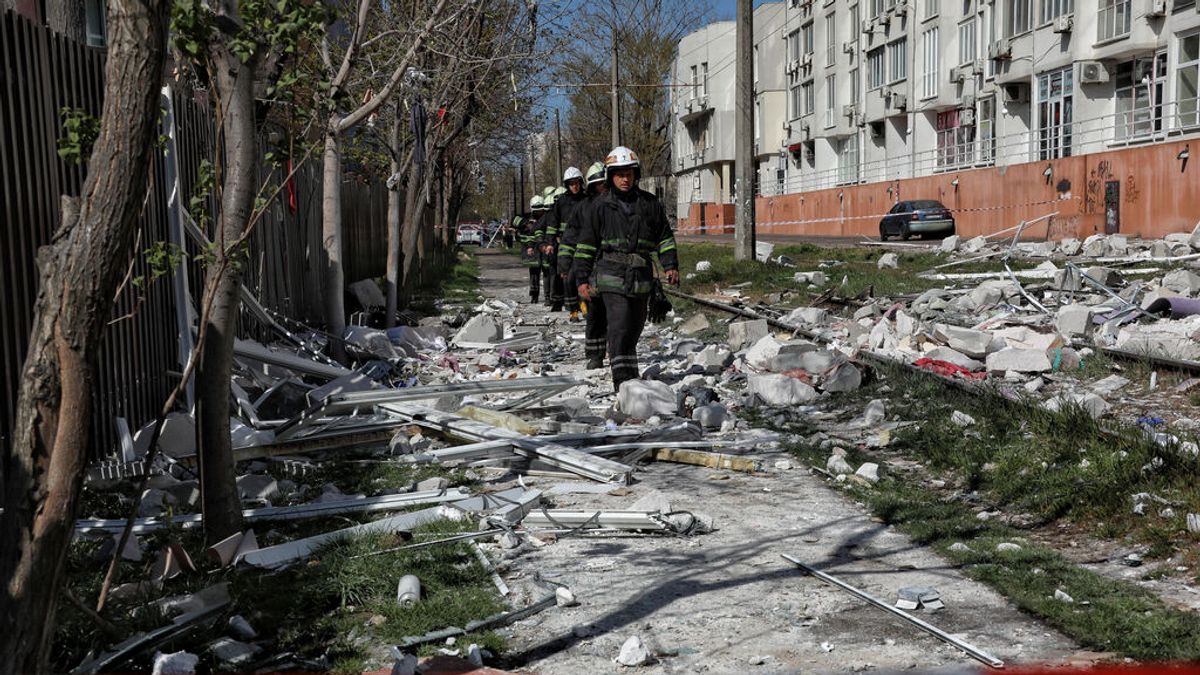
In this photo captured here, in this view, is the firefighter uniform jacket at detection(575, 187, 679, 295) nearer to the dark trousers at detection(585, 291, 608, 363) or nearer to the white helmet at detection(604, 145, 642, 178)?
the white helmet at detection(604, 145, 642, 178)

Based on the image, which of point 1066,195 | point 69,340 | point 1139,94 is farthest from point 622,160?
point 1139,94

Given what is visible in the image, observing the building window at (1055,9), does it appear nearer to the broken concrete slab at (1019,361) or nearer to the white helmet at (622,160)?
the broken concrete slab at (1019,361)

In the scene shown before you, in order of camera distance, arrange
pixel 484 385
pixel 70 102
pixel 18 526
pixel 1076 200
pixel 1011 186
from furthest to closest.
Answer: pixel 1011 186
pixel 1076 200
pixel 484 385
pixel 70 102
pixel 18 526

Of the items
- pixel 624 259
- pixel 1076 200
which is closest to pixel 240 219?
pixel 624 259

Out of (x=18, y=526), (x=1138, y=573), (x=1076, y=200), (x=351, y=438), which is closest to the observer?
(x=18, y=526)

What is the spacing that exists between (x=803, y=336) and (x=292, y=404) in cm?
634

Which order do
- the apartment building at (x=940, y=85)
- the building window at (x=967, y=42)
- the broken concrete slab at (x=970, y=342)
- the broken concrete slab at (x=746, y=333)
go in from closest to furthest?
1. the broken concrete slab at (x=970, y=342)
2. the broken concrete slab at (x=746, y=333)
3. the apartment building at (x=940, y=85)
4. the building window at (x=967, y=42)

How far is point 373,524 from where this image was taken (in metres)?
5.96

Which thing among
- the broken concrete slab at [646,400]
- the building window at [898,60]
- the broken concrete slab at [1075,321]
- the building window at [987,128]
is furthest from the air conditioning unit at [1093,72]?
the broken concrete slab at [646,400]

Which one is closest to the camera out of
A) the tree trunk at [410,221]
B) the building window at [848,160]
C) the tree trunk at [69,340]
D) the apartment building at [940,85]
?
the tree trunk at [69,340]

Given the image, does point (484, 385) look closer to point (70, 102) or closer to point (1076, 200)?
point (70, 102)

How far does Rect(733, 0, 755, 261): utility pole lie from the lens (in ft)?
83.7

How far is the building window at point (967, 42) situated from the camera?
164 feet

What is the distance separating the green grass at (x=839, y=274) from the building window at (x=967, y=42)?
2267 cm
